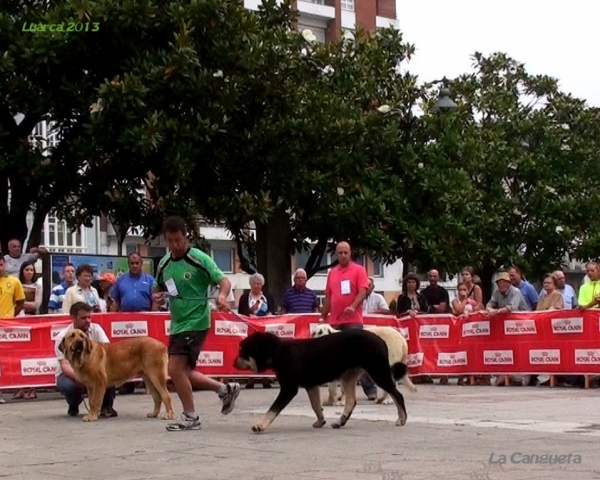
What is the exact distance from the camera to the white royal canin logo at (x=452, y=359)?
20250 mm

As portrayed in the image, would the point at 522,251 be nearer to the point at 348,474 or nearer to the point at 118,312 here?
the point at 118,312

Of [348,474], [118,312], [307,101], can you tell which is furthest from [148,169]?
[348,474]

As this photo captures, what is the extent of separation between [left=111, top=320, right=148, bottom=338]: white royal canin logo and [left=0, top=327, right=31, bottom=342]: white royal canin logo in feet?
4.13

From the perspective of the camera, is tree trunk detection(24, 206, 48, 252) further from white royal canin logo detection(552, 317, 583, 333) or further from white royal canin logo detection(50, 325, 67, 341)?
white royal canin logo detection(552, 317, 583, 333)

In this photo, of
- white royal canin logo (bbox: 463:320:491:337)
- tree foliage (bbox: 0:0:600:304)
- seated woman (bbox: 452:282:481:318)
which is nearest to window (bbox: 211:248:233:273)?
tree foliage (bbox: 0:0:600:304)

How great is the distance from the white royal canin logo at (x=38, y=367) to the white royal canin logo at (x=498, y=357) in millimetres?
6827

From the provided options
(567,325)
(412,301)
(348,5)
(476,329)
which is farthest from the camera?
(348,5)

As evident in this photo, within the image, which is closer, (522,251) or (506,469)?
(506,469)

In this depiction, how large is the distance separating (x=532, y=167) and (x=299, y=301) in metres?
27.7

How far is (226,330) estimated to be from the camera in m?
19.1

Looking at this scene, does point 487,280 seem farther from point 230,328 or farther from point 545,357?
point 230,328

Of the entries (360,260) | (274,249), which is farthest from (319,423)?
(360,260)

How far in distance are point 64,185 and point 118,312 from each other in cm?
640

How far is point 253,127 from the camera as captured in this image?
2517cm
